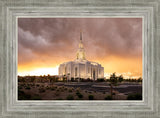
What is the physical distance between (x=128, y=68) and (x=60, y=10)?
4.18 ft

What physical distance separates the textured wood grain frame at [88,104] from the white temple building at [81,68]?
449 mm

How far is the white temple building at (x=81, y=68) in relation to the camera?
93.4 inches

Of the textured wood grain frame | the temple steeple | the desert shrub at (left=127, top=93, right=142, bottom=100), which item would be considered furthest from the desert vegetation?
the temple steeple

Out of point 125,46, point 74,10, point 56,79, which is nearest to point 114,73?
point 125,46


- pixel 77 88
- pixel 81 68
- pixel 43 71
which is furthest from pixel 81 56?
pixel 43 71

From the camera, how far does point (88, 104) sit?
216 centimetres

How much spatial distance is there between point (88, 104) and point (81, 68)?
55 centimetres

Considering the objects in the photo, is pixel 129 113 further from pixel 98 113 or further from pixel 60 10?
pixel 60 10

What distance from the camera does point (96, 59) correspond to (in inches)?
94.9

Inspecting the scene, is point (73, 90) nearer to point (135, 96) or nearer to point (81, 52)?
point (81, 52)

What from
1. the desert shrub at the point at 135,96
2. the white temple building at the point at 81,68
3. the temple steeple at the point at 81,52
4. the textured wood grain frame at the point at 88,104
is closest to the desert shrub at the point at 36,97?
the textured wood grain frame at the point at 88,104

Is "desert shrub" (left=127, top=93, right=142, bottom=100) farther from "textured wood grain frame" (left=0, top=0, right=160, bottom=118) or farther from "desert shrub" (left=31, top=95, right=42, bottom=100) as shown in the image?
"desert shrub" (left=31, top=95, right=42, bottom=100)

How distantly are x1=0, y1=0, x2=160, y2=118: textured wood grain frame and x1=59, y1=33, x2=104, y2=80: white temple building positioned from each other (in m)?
0.45

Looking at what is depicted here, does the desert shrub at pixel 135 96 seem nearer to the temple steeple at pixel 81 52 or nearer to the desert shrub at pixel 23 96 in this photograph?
the temple steeple at pixel 81 52
